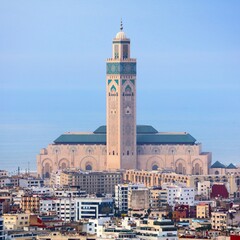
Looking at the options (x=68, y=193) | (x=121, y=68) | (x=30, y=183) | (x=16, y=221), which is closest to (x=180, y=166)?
(x=121, y=68)

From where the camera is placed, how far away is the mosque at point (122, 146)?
98.1m

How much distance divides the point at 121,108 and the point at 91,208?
75.9 ft

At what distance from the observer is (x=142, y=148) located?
9869cm

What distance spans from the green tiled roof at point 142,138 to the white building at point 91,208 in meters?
21.9

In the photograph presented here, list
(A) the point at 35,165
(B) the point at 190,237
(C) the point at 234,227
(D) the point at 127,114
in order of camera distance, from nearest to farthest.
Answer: (B) the point at 190,237 < (C) the point at 234,227 < (D) the point at 127,114 < (A) the point at 35,165

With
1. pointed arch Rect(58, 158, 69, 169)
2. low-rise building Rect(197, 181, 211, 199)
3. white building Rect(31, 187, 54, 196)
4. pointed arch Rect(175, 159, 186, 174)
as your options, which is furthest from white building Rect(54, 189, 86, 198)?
pointed arch Rect(58, 158, 69, 169)

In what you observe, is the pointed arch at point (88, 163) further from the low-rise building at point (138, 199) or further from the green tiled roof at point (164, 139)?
the low-rise building at point (138, 199)

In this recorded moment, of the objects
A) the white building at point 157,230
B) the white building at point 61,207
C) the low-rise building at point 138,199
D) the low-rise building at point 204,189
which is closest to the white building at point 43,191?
the low-rise building at point 138,199

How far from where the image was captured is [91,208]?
75.8m

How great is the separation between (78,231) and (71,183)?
2333 cm

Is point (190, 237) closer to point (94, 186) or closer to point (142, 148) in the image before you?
point (94, 186)

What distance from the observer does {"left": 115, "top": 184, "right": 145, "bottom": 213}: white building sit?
78469 millimetres

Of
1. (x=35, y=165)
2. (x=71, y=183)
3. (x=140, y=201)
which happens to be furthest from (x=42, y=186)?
(x=35, y=165)

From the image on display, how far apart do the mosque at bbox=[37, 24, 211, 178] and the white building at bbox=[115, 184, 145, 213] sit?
48.1 ft
